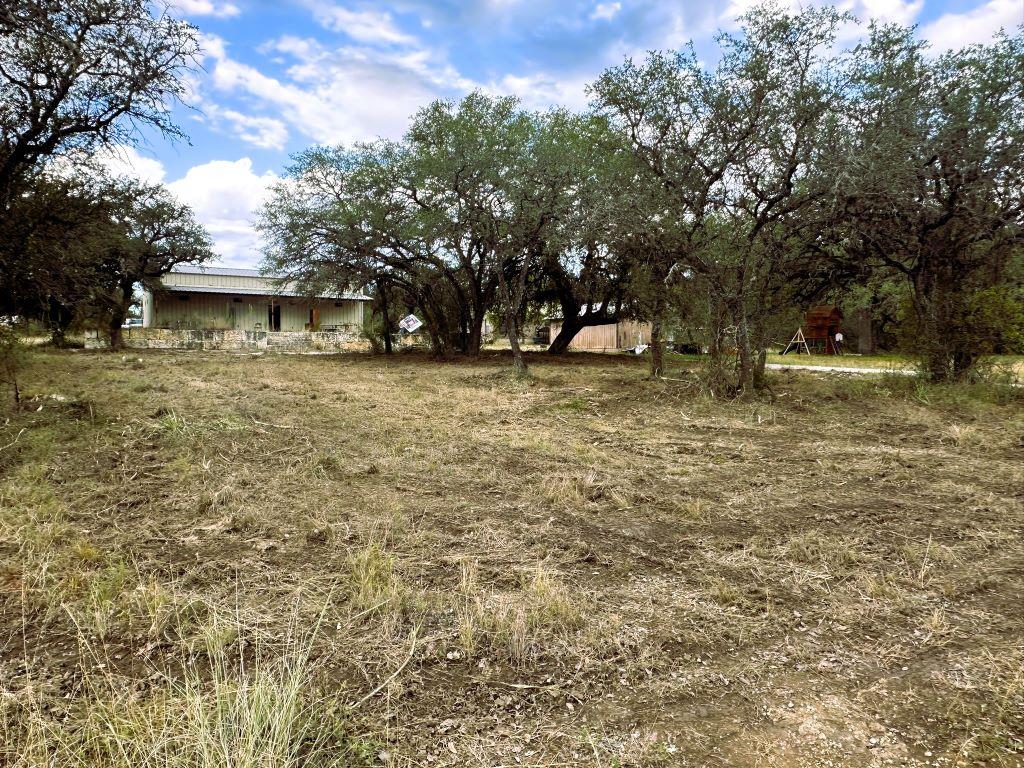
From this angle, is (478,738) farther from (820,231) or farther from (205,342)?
(205,342)

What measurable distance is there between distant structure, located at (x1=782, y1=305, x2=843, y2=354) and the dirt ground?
2389cm

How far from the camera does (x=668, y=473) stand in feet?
17.3

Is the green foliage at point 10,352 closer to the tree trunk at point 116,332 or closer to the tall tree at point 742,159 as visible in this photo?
the tall tree at point 742,159

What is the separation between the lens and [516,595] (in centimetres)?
272

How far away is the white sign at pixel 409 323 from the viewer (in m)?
25.0

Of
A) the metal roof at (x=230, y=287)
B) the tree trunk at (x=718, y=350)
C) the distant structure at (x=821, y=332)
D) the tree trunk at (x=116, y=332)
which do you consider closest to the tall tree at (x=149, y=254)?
the tree trunk at (x=116, y=332)

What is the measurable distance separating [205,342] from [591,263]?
1762 cm

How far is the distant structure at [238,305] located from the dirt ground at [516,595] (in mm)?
26441

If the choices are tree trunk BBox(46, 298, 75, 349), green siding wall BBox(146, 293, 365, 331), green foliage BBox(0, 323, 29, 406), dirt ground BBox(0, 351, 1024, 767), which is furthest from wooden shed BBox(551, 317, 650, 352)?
dirt ground BBox(0, 351, 1024, 767)

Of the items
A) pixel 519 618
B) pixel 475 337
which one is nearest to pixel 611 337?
pixel 475 337

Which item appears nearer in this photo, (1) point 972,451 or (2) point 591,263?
(1) point 972,451

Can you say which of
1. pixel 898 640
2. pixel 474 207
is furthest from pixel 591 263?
pixel 898 640

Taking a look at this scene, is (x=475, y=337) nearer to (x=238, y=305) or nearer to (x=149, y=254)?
(x=149, y=254)

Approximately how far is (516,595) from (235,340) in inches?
1044
